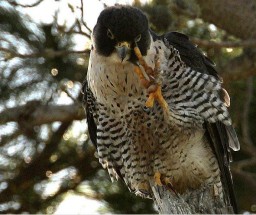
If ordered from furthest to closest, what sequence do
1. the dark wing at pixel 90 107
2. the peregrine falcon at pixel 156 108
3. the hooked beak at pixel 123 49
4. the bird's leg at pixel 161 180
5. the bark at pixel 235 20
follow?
the bark at pixel 235 20, the dark wing at pixel 90 107, the bird's leg at pixel 161 180, the peregrine falcon at pixel 156 108, the hooked beak at pixel 123 49

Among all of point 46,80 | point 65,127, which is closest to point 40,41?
point 46,80

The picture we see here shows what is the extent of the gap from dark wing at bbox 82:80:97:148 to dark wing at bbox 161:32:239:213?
1.91 ft

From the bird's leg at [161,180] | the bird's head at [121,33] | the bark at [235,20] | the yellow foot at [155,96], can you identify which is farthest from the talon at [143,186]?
the bark at [235,20]

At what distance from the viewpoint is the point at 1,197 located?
6.96 m

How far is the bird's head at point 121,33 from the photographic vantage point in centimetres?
568

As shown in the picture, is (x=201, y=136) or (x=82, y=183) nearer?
(x=201, y=136)

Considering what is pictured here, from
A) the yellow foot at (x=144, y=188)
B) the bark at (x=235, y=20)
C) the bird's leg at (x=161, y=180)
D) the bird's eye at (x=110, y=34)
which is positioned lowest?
the yellow foot at (x=144, y=188)

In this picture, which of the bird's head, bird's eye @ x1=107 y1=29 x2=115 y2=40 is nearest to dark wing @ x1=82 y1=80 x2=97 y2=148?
the bird's head

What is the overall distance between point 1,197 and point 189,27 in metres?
1.89

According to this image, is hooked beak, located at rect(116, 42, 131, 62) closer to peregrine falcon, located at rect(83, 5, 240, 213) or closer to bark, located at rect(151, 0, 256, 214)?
peregrine falcon, located at rect(83, 5, 240, 213)

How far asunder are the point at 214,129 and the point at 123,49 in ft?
2.84

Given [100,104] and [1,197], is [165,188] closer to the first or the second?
[100,104]

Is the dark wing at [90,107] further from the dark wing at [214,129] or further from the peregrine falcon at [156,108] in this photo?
the dark wing at [214,129]

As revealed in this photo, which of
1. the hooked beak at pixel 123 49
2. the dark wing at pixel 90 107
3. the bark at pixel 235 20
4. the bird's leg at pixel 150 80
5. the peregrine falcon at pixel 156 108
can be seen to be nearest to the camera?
the bird's leg at pixel 150 80
